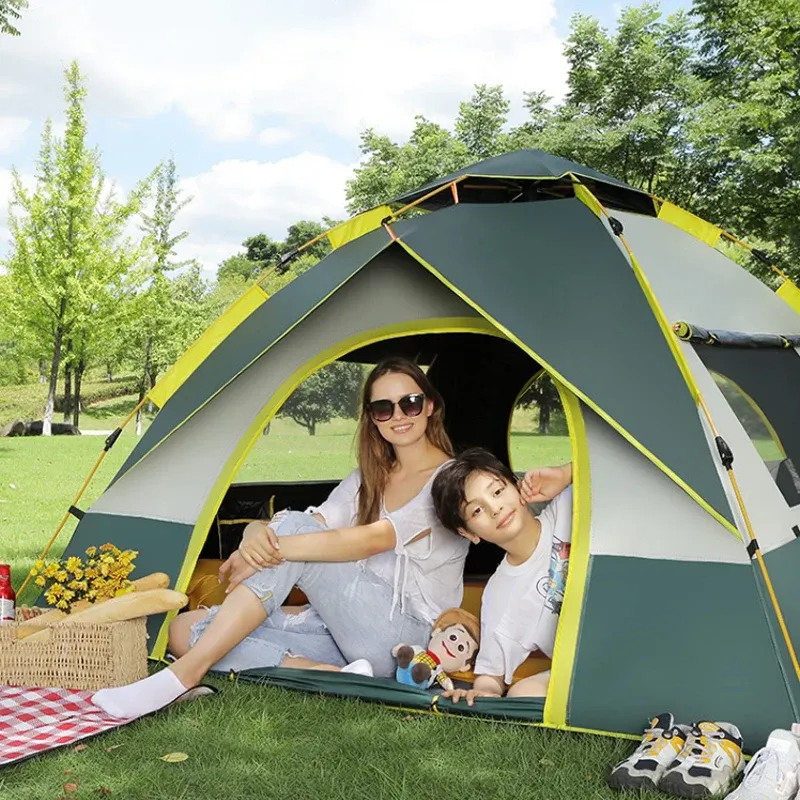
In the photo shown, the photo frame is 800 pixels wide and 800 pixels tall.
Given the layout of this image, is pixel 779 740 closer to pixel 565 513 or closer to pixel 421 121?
pixel 565 513

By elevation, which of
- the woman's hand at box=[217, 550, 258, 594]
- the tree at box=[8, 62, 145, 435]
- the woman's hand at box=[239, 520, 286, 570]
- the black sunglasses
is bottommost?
the woman's hand at box=[217, 550, 258, 594]

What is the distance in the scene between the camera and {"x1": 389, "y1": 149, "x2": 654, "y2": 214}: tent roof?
3.66 meters

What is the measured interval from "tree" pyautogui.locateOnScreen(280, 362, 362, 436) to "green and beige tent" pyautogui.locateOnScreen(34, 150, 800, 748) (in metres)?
0.45

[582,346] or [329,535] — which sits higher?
[582,346]

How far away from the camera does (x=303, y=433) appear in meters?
4.45

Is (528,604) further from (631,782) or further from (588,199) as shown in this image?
(588,199)

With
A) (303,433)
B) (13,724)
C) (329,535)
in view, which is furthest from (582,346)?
(13,724)

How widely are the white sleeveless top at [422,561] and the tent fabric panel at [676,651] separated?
60 centimetres

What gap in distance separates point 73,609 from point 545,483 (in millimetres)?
1645

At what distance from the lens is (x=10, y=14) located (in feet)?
35.0

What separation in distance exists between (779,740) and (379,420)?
5.22 ft

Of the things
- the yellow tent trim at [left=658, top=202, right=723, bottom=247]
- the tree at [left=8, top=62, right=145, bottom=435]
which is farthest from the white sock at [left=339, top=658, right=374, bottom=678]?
the tree at [left=8, top=62, right=145, bottom=435]

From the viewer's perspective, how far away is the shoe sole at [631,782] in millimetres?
2438

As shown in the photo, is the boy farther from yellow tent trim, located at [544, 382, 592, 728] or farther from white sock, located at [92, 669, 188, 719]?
white sock, located at [92, 669, 188, 719]
